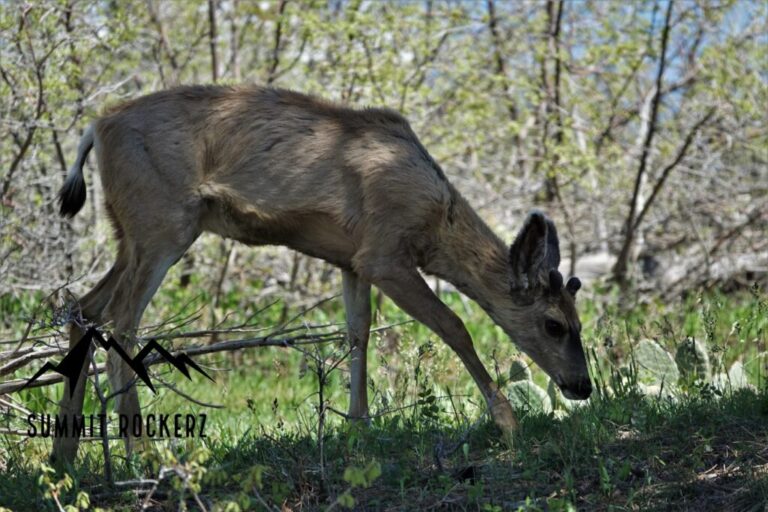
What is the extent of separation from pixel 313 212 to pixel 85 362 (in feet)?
5.72

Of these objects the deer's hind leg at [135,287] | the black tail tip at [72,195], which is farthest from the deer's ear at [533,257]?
the black tail tip at [72,195]

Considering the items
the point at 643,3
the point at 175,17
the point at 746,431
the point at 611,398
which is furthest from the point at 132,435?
the point at 643,3

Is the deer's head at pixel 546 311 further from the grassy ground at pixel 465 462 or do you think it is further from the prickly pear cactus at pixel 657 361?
the prickly pear cactus at pixel 657 361

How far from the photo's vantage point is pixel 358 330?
7.86 meters

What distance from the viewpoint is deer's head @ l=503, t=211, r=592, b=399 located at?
6992mm

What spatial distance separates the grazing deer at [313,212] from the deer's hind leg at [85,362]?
0.01 m

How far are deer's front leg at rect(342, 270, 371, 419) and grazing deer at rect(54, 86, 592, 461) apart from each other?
14 millimetres

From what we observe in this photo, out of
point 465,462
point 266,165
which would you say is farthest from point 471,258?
point 465,462

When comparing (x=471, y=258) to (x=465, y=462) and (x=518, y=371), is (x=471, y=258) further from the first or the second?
(x=465, y=462)

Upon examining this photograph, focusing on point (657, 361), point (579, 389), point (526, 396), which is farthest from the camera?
point (657, 361)

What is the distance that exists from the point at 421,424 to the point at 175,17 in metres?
8.04

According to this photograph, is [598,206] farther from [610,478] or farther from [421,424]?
[610,478]

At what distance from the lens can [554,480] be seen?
5516 mm

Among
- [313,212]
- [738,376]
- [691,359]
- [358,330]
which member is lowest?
[738,376]
